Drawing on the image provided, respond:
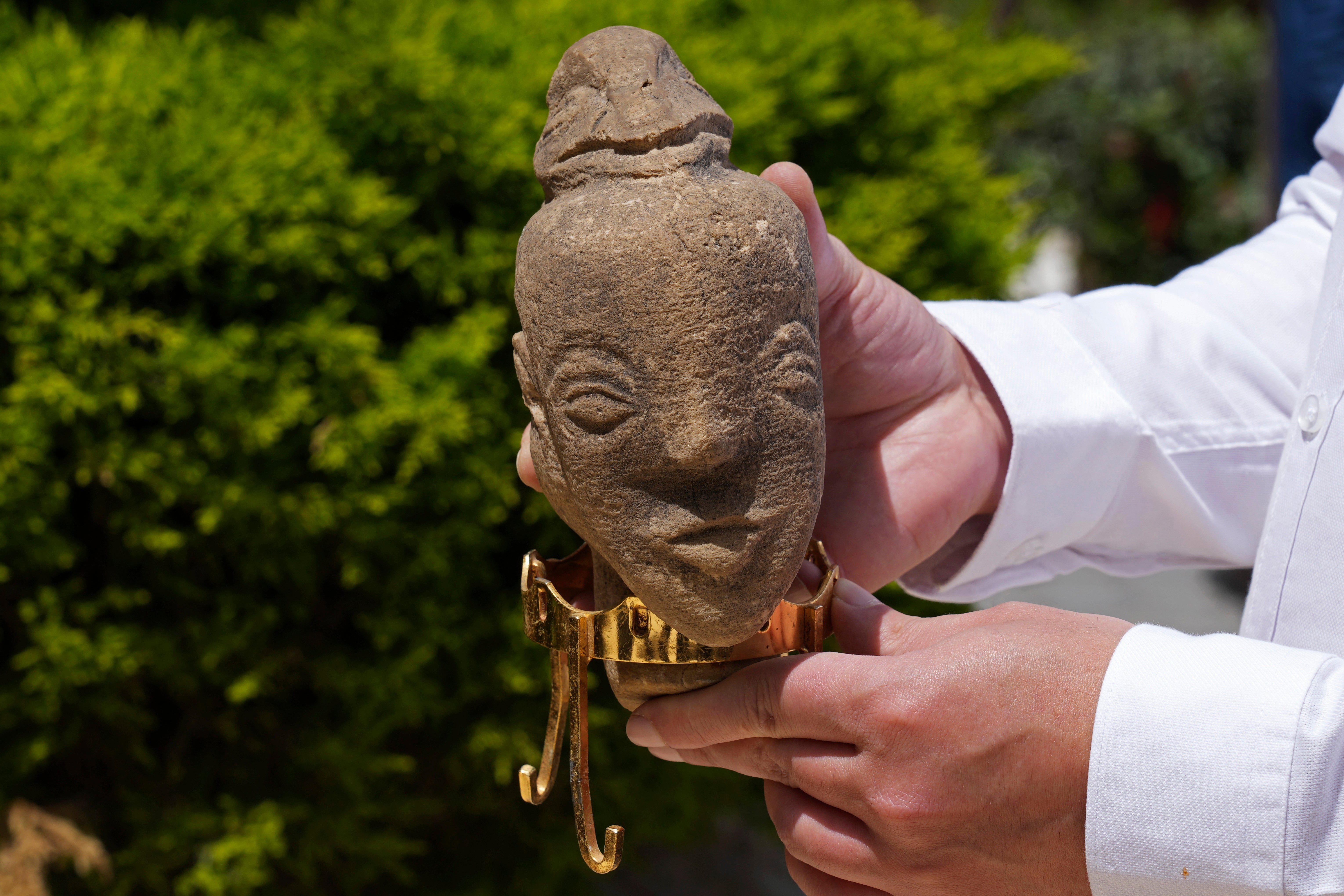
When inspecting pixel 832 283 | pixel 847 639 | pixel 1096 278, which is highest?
pixel 832 283

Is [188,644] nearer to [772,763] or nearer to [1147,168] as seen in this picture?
[772,763]

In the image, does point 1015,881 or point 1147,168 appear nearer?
point 1015,881

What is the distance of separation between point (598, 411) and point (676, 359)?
0.13 metres

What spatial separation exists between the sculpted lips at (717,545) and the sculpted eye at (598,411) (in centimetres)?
18

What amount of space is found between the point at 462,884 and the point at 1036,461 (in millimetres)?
2519

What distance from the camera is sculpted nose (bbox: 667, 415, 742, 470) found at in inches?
55.8

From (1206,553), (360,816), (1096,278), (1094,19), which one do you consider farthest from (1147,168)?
(360,816)

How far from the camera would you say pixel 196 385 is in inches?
Answer: 101

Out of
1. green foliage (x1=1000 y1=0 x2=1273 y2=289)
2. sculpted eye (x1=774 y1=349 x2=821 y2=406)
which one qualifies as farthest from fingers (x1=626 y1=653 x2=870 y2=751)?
green foliage (x1=1000 y1=0 x2=1273 y2=289)

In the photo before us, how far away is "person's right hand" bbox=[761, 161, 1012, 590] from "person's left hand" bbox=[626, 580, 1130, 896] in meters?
0.44

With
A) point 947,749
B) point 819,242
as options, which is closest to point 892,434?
point 819,242

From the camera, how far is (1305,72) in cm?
435

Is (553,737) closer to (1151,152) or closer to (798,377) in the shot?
(798,377)

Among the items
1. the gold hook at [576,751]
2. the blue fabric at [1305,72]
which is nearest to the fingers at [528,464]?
the gold hook at [576,751]
